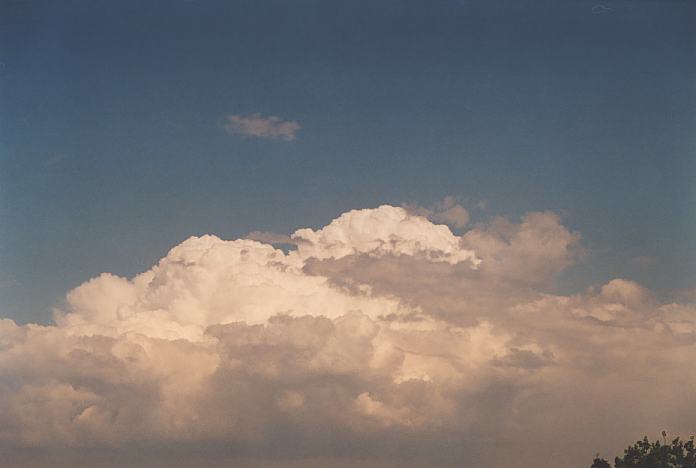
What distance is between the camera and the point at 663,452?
88.5 metres

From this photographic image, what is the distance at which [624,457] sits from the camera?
91.7 m

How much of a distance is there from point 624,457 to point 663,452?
14.9ft
